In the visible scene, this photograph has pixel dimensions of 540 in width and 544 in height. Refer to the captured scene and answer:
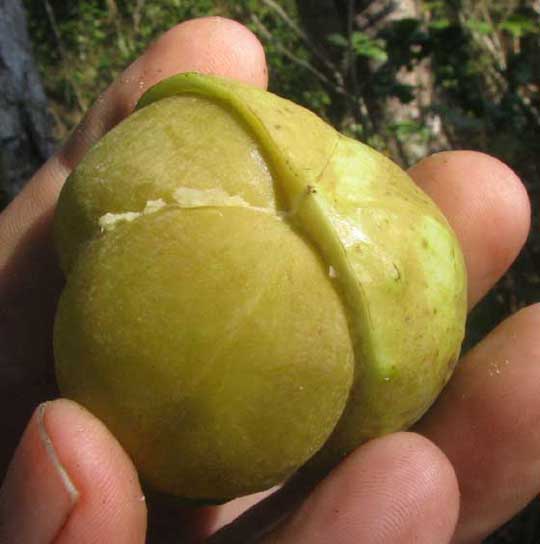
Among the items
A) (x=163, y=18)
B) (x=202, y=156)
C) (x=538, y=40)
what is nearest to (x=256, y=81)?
(x=202, y=156)

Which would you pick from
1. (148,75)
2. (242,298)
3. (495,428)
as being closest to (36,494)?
(242,298)

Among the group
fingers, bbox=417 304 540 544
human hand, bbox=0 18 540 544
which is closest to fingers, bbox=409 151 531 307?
human hand, bbox=0 18 540 544

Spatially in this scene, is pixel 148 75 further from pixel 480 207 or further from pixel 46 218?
pixel 480 207

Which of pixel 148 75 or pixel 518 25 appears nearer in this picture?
pixel 148 75

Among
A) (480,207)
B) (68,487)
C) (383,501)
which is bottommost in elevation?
A: (383,501)

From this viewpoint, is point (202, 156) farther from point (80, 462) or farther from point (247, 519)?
point (247, 519)

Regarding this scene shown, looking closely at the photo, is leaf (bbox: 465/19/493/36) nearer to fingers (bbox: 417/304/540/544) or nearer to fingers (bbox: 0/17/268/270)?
fingers (bbox: 0/17/268/270)

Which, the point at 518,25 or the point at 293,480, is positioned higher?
the point at 518,25
